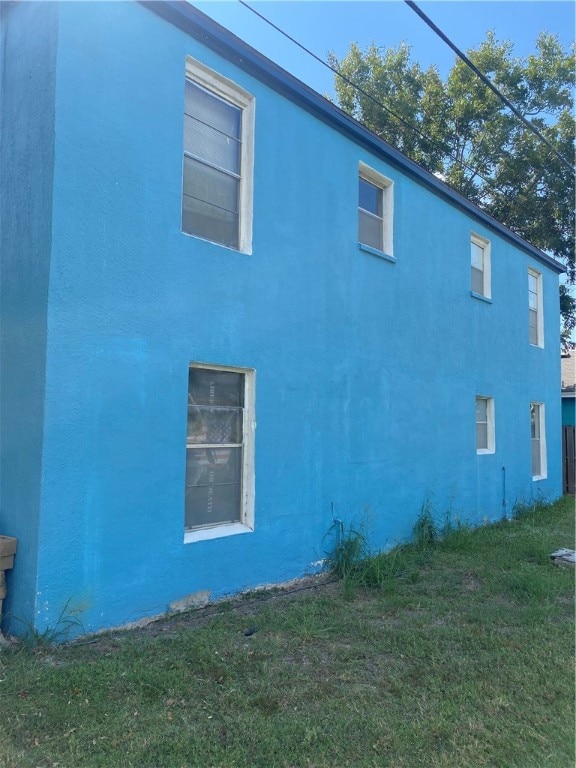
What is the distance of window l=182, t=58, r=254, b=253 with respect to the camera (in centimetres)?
589

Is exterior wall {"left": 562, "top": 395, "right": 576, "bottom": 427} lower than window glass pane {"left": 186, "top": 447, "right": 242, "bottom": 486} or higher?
higher

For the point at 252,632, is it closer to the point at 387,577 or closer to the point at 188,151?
the point at 387,577

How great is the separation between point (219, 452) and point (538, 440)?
32.3 feet

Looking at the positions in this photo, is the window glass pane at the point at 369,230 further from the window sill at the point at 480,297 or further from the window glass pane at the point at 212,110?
the window sill at the point at 480,297

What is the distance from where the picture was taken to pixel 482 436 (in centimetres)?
1106

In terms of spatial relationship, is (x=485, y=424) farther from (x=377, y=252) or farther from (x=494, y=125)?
(x=494, y=125)

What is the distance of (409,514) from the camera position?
8602 millimetres

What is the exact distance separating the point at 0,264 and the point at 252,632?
154 inches

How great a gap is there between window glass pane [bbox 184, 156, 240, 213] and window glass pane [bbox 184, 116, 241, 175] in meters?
A: 0.09

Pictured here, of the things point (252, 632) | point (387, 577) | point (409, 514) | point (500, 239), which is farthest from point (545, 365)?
point (252, 632)

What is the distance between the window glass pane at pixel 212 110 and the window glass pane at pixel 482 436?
7028 mm

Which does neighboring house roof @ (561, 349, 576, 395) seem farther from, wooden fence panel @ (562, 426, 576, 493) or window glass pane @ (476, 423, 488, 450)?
window glass pane @ (476, 423, 488, 450)

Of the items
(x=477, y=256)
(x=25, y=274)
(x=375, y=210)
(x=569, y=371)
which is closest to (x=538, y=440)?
(x=477, y=256)

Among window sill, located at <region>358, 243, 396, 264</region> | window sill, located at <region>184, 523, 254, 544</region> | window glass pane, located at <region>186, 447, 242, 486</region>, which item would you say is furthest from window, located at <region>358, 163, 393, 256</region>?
window sill, located at <region>184, 523, 254, 544</region>
